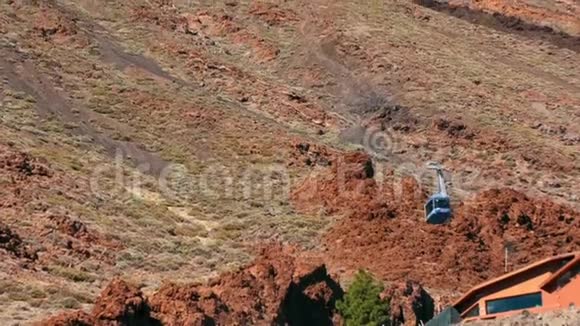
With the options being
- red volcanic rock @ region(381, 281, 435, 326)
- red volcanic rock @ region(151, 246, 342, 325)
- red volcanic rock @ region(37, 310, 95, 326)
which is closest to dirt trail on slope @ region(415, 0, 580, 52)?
red volcanic rock @ region(381, 281, 435, 326)

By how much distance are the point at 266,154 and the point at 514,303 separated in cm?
2852

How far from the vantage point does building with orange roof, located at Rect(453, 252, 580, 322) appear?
2619cm

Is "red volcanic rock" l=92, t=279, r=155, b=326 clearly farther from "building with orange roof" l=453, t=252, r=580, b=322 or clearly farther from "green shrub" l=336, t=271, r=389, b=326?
"building with orange roof" l=453, t=252, r=580, b=322

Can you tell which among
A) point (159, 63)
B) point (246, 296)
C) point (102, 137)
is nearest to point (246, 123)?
point (102, 137)

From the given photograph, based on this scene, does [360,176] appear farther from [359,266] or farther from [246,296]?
[246,296]

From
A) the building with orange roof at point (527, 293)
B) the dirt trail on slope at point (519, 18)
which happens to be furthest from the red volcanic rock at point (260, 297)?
the dirt trail on slope at point (519, 18)

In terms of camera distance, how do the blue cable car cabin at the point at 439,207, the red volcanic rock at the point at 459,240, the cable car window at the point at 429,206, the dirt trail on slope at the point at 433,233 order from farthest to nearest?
the dirt trail on slope at the point at 433,233 < the red volcanic rock at the point at 459,240 < the cable car window at the point at 429,206 < the blue cable car cabin at the point at 439,207

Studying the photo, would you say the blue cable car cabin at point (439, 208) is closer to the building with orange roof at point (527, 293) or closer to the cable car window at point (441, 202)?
the cable car window at point (441, 202)

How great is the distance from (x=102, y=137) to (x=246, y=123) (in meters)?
7.92

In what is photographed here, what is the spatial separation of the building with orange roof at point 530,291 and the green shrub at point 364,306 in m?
3.70

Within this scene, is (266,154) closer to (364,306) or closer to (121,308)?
(364,306)

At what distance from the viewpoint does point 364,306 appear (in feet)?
105

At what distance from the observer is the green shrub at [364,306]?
1253 inches

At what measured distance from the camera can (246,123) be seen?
59250 millimetres
